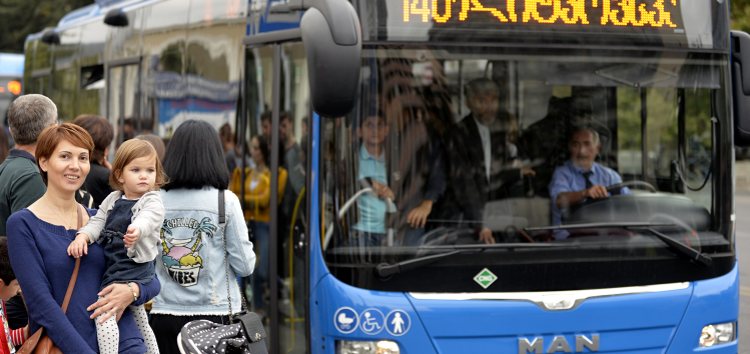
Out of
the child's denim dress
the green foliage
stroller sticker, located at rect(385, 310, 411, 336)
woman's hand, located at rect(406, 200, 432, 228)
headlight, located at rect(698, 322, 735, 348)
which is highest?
the green foliage

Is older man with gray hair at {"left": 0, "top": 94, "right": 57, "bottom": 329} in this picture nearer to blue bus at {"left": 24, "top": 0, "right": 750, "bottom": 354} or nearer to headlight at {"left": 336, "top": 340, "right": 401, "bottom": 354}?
blue bus at {"left": 24, "top": 0, "right": 750, "bottom": 354}

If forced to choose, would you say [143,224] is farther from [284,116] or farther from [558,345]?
[558,345]

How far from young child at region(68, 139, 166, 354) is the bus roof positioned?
20487 millimetres

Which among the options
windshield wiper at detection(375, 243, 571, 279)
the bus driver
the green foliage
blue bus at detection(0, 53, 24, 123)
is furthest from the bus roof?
the bus driver

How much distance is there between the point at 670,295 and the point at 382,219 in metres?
1.50

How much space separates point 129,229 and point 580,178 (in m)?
2.25

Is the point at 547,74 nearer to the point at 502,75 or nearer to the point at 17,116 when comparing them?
the point at 502,75

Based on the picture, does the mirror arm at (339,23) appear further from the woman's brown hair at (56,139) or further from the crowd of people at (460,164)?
the woman's brown hair at (56,139)

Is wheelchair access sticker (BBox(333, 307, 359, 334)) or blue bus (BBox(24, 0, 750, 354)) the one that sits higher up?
blue bus (BBox(24, 0, 750, 354))

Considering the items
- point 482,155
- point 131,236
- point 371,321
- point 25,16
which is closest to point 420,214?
point 482,155

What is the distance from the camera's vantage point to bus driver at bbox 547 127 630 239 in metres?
4.17

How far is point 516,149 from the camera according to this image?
419 centimetres

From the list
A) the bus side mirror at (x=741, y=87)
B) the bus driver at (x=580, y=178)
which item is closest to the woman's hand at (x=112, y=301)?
the bus driver at (x=580, y=178)

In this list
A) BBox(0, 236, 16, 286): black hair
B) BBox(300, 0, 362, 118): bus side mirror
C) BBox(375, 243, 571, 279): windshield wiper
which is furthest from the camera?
BBox(375, 243, 571, 279): windshield wiper
